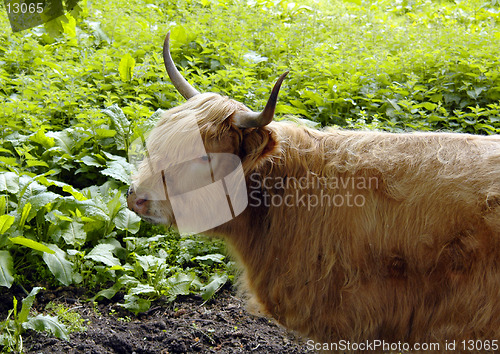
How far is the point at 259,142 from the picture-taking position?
10.1 ft

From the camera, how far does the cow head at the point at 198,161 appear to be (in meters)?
3.10

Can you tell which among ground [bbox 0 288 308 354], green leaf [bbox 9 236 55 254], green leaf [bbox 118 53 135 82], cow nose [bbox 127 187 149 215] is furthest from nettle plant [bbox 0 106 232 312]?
green leaf [bbox 118 53 135 82]

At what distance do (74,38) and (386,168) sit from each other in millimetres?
6393

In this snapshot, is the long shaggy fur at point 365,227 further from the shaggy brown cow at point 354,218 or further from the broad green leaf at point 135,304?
the broad green leaf at point 135,304

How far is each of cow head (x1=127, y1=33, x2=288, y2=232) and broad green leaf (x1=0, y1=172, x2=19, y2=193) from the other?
1.79m

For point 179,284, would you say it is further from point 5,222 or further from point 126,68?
point 126,68

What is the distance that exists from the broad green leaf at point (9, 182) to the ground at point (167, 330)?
0.87 metres

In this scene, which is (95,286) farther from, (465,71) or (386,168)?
(465,71)

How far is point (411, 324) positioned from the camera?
3035mm

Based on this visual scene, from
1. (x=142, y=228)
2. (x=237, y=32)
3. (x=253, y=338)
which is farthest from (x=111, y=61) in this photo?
(x=253, y=338)

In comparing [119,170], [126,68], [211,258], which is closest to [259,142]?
[211,258]

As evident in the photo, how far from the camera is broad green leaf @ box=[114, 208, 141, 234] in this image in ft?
15.1

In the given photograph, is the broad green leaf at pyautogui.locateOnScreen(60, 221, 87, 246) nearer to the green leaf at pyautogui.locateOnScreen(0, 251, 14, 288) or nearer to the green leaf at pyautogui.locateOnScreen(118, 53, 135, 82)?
the green leaf at pyautogui.locateOnScreen(0, 251, 14, 288)

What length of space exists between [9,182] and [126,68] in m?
2.50
